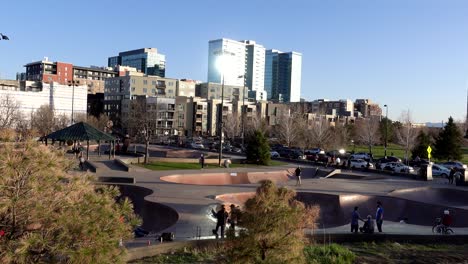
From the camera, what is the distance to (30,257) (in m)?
5.43

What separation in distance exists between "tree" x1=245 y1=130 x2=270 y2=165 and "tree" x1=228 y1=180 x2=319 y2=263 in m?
33.4

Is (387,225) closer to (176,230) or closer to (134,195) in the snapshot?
(176,230)

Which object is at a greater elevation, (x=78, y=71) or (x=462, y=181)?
(x=78, y=71)

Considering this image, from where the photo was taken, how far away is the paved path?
16.8 meters

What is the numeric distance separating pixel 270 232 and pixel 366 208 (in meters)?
17.6

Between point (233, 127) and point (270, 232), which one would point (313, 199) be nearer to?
point (270, 232)

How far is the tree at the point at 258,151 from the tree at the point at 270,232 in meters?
33.4

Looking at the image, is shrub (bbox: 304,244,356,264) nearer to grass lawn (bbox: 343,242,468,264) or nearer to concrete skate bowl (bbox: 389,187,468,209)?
grass lawn (bbox: 343,242,468,264)

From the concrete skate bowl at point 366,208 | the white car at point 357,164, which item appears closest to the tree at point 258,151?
the white car at point 357,164

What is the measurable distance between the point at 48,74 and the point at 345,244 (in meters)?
137

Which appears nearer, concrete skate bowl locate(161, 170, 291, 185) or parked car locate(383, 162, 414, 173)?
concrete skate bowl locate(161, 170, 291, 185)

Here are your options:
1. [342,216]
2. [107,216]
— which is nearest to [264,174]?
[342,216]

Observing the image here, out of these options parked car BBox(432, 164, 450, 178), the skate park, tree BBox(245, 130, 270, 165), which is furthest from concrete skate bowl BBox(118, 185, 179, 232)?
parked car BBox(432, 164, 450, 178)

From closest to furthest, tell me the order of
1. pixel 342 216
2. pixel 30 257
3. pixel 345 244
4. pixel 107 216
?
pixel 30 257 < pixel 107 216 < pixel 345 244 < pixel 342 216
